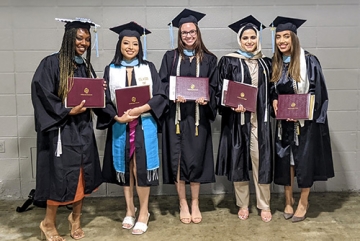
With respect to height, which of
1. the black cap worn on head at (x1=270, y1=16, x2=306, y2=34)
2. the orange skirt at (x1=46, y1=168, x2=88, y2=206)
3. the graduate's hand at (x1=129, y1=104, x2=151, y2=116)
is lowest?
the orange skirt at (x1=46, y1=168, x2=88, y2=206)

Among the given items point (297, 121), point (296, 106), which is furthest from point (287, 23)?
point (297, 121)

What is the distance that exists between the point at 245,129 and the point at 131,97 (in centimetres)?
91

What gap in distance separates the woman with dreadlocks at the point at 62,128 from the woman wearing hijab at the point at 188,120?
653 millimetres

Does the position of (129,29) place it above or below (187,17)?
below

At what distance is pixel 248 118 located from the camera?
319cm

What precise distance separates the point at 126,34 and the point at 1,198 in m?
2.01

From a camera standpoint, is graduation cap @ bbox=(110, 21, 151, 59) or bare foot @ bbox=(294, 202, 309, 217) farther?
bare foot @ bbox=(294, 202, 309, 217)

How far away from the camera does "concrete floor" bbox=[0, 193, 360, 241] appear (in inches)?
118

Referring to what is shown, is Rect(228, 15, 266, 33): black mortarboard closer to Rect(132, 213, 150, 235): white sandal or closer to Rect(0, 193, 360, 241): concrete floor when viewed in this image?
Rect(0, 193, 360, 241): concrete floor

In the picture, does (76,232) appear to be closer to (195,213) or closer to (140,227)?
(140,227)

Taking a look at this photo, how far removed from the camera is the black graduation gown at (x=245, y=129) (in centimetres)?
318

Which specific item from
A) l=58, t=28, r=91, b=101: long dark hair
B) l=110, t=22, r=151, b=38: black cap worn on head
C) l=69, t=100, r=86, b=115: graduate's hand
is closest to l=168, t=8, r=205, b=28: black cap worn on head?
l=110, t=22, r=151, b=38: black cap worn on head

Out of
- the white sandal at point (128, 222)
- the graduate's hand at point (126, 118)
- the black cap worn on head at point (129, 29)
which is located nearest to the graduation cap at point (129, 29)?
the black cap worn on head at point (129, 29)

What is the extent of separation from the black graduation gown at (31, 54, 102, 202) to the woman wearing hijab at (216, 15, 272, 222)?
1052mm
